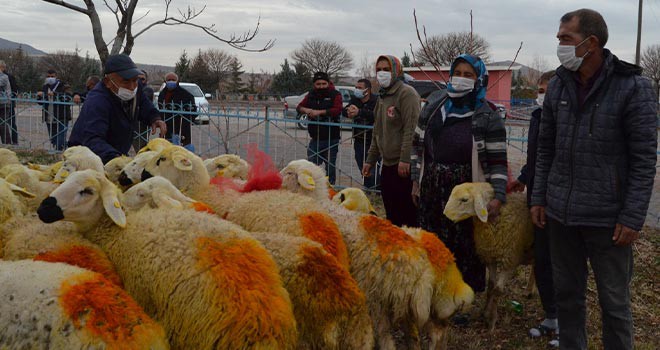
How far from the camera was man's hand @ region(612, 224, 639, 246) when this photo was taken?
3074 millimetres

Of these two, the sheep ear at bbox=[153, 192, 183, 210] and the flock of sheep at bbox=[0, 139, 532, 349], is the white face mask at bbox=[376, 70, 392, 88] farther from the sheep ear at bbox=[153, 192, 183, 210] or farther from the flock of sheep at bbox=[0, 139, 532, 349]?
the sheep ear at bbox=[153, 192, 183, 210]

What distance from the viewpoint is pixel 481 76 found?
14.1 ft

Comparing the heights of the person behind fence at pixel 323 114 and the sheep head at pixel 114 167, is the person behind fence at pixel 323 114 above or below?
above

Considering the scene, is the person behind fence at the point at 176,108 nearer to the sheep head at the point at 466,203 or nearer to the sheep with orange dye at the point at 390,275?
the sheep head at the point at 466,203

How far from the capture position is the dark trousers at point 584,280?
3225 millimetres

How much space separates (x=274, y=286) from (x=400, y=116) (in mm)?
3156

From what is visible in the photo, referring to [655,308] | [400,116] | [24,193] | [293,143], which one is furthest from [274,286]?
[293,143]

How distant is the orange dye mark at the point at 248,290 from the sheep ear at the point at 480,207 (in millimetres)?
1938

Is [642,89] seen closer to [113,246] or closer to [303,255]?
[303,255]

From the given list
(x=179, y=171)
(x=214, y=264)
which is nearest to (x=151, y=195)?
(x=179, y=171)

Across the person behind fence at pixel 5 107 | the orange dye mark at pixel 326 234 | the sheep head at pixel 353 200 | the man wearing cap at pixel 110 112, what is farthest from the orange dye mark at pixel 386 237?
the person behind fence at pixel 5 107

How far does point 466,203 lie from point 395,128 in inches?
59.2

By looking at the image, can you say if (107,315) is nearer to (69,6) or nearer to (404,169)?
(404,169)

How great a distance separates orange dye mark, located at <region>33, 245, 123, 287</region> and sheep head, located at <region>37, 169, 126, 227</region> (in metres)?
0.19
